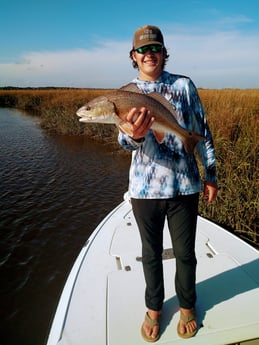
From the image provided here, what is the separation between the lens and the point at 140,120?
1.80 m

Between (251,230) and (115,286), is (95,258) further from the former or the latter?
(251,230)

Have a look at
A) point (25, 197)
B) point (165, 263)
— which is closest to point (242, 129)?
point (165, 263)

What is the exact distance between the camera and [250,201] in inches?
184

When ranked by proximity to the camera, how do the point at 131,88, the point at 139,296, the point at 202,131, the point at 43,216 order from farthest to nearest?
1. the point at 43,216
2. the point at 139,296
3. the point at 202,131
4. the point at 131,88

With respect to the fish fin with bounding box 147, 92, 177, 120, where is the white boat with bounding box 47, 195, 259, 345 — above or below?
below

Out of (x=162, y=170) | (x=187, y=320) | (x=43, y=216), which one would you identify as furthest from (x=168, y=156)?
(x=43, y=216)

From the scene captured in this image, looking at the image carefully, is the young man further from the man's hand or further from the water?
the water

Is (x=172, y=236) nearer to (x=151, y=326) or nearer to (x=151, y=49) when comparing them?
(x=151, y=326)

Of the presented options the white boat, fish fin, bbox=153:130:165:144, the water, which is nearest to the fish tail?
fish fin, bbox=153:130:165:144

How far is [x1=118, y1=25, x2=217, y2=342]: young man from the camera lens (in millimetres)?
1982

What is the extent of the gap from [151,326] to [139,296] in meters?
0.42

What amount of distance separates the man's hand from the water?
3139 millimetres

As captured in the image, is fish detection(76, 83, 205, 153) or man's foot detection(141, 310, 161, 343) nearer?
fish detection(76, 83, 205, 153)

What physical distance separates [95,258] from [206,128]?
1934mm
